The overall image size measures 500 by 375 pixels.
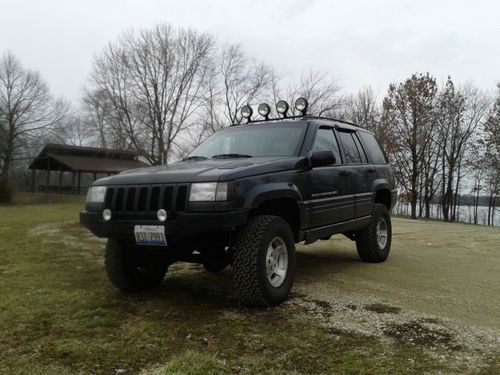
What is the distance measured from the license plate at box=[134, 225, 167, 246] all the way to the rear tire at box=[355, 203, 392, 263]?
144 inches

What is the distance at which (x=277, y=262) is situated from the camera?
454 centimetres

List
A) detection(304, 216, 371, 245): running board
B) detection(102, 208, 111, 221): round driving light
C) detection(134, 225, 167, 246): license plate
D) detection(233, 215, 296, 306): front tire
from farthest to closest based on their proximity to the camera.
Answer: detection(304, 216, 371, 245): running board
detection(102, 208, 111, 221): round driving light
detection(233, 215, 296, 306): front tire
detection(134, 225, 167, 246): license plate

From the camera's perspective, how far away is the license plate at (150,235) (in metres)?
3.96

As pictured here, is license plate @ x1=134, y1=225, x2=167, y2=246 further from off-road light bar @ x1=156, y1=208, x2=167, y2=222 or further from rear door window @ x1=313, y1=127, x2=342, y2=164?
rear door window @ x1=313, y1=127, x2=342, y2=164

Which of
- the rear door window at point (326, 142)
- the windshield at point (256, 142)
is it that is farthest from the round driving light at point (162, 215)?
the rear door window at point (326, 142)

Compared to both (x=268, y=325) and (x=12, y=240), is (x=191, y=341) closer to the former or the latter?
(x=268, y=325)

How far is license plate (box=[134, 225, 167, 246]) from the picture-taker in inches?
156

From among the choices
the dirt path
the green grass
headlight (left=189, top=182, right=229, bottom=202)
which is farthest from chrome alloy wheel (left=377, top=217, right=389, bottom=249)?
headlight (left=189, top=182, right=229, bottom=202)

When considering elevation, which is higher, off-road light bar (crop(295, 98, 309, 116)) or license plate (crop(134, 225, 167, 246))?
off-road light bar (crop(295, 98, 309, 116))

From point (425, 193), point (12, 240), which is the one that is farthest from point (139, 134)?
point (12, 240)

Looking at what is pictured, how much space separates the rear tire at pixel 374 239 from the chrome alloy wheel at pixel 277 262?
254 centimetres

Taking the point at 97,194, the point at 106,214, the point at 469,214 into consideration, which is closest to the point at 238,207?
the point at 106,214

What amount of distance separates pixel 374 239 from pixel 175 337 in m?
3.98

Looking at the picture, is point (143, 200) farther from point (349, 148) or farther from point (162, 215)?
point (349, 148)
